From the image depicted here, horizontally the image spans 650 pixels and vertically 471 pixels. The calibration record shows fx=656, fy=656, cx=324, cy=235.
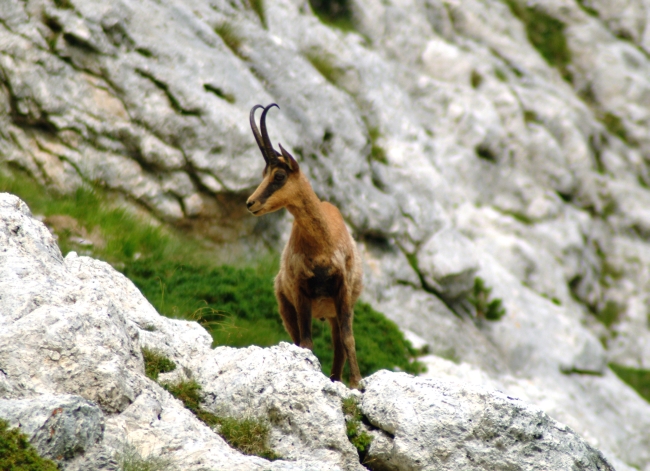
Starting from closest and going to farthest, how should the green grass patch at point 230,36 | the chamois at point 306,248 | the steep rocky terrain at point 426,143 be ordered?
the chamois at point 306,248, the steep rocky terrain at point 426,143, the green grass patch at point 230,36

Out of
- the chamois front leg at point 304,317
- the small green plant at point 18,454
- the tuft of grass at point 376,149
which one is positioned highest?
the small green plant at point 18,454

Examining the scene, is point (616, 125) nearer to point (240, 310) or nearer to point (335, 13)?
point (335, 13)

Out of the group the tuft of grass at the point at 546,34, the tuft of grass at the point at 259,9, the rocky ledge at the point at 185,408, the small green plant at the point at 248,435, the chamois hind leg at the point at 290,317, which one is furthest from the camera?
the tuft of grass at the point at 546,34

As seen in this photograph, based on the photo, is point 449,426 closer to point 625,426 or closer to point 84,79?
point 84,79

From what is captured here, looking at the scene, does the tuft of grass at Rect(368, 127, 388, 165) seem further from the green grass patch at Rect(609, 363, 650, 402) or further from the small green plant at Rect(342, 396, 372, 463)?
the green grass patch at Rect(609, 363, 650, 402)

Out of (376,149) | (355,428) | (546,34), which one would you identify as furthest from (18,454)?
(546,34)

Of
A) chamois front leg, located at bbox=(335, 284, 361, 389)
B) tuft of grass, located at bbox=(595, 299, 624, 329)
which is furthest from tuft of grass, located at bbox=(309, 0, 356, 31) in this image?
tuft of grass, located at bbox=(595, 299, 624, 329)

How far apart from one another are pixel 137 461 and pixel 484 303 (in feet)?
45.9

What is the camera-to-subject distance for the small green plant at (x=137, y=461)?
14.5ft

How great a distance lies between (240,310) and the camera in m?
11.2

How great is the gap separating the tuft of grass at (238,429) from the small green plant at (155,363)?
17 centimetres

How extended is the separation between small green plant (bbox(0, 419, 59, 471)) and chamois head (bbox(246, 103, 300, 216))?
4.37 metres

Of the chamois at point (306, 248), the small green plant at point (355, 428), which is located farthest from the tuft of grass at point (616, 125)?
the small green plant at point (355, 428)

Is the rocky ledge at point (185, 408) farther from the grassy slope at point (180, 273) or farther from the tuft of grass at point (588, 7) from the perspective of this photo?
the tuft of grass at point (588, 7)
